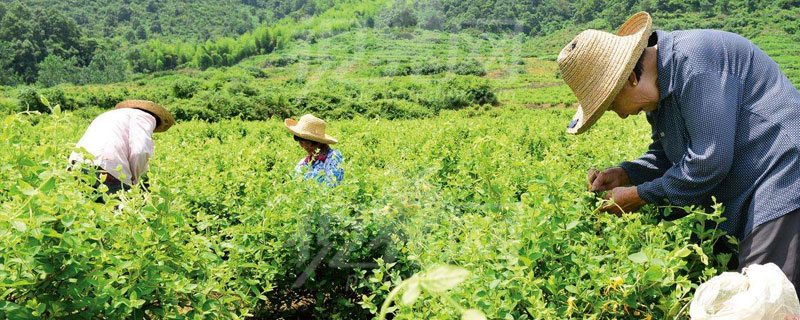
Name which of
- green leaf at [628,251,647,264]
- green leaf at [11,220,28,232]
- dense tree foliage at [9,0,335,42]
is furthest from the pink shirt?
dense tree foliage at [9,0,335,42]

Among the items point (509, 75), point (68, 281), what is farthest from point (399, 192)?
point (509, 75)

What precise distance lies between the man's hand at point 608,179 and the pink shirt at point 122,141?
2.72 m

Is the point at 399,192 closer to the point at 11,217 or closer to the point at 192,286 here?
the point at 192,286

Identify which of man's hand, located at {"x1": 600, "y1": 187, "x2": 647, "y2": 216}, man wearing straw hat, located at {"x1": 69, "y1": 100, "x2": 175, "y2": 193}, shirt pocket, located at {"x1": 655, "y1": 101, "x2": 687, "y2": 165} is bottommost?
man wearing straw hat, located at {"x1": 69, "y1": 100, "x2": 175, "y2": 193}

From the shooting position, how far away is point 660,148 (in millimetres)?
2430

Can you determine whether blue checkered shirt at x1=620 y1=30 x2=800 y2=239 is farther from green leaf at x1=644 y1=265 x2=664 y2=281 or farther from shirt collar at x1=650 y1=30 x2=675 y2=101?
green leaf at x1=644 y1=265 x2=664 y2=281

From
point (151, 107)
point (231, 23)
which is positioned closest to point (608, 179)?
point (151, 107)

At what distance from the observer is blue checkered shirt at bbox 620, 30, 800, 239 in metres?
1.84

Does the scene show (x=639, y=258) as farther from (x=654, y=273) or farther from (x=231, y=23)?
(x=231, y=23)

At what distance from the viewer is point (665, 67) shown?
6.43 feet

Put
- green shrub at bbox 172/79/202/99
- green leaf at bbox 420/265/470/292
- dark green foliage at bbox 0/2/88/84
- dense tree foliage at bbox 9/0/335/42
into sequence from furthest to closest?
dense tree foliage at bbox 9/0/335/42 → dark green foliage at bbox 0/2/88/84 → green shrub at bbox 172/79/202/99 → green leaf at bbox 420/265/470/292

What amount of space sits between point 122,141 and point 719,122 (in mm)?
3519

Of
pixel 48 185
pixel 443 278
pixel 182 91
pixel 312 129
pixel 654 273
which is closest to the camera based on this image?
pixel 443 278

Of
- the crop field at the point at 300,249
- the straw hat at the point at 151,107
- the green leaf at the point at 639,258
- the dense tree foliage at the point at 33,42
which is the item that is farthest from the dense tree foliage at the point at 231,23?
the green leaf at the point at 639,258
